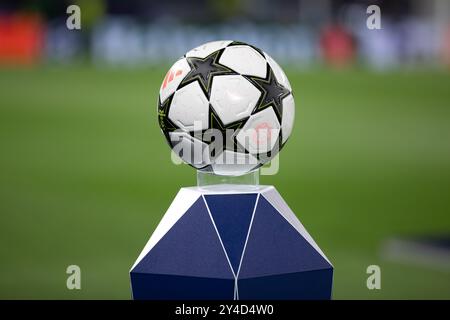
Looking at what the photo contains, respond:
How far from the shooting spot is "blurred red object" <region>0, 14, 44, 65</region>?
24.4 meters

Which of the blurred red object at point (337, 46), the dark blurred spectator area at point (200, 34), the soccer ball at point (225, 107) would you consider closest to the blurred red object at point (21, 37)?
the dark blurred spectator area at point (200, 34)

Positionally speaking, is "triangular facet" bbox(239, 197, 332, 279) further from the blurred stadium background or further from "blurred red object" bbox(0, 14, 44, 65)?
"blurred red object" bbox(0, 14, 44, 65)

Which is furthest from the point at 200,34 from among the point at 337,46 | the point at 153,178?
the point at 153,178

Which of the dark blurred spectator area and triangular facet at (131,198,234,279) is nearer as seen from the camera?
triangular facet at (131,198,234,279)

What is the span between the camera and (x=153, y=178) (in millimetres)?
10516

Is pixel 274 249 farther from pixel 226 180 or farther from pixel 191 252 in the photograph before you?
pixel 226 180

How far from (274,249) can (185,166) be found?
8647 millimetres

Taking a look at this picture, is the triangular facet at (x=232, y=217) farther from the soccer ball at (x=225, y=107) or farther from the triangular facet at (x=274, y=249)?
the soccer ball at (x=225, y=107)

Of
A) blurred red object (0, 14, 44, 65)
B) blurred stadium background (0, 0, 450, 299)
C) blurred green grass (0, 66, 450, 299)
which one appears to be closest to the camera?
blurred green grass (0, 66, 450, 299)

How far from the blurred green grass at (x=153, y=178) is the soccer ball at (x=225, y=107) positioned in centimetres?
182

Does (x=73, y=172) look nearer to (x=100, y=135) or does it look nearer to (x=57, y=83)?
(x=100, y=135)

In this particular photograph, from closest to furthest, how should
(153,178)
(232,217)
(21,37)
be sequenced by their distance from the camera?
(232,217) → (153,178) → (21,37)

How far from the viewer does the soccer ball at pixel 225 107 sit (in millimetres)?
4176

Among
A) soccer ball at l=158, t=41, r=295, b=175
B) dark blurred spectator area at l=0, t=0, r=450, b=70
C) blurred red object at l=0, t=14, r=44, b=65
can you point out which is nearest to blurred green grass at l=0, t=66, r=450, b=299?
soccer ball at l=158, t=41, r=295, b=175
